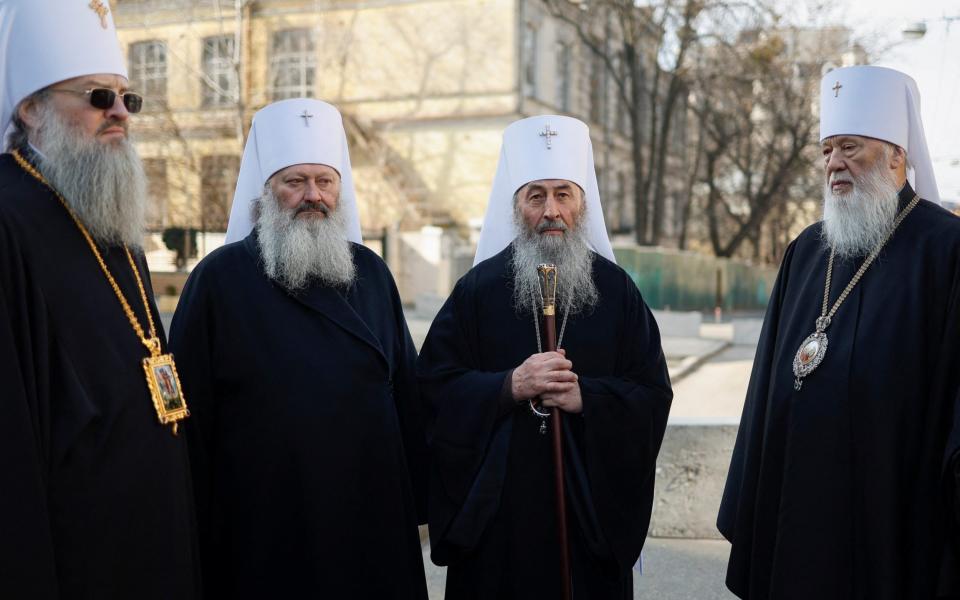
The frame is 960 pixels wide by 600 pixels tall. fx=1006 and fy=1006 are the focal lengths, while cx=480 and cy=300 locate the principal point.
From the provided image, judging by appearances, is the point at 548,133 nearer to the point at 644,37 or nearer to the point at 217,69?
the point at 217,69

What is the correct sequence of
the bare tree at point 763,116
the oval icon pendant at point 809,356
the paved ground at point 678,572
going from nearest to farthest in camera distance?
the oval icon pendant at point 809,356, the paved ground at point 678,572, the bare tree at point 763,116

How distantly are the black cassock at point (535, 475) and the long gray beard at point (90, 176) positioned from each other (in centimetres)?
134

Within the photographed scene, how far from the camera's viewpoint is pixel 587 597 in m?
3.68

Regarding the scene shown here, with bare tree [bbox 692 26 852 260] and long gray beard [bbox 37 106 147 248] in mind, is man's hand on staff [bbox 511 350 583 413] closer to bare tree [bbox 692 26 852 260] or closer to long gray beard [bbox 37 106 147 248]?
long gray beard [bbox 37 106 147 248]

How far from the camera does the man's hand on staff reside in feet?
11.7

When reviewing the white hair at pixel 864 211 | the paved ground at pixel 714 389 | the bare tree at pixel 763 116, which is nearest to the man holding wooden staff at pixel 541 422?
the white hair at pixel 864 211

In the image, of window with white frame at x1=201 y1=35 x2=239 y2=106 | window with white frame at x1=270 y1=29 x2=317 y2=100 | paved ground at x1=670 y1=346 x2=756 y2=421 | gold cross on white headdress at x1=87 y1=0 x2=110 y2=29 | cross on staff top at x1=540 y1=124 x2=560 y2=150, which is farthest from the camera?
window with white frame at x1=270 y1=29 x2=317 y2=100

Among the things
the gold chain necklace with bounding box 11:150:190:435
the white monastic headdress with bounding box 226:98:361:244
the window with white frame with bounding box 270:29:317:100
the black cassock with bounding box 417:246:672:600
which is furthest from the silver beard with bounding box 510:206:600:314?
the window with white frame with bounding box 270:29:317:100

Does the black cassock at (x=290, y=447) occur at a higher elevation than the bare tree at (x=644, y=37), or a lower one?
lower

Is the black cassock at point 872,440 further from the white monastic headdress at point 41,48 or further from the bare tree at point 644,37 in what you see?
the bare tree at point 644,37

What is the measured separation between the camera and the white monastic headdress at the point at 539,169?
4043 mm

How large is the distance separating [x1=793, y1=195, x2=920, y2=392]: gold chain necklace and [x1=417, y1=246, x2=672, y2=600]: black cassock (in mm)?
506

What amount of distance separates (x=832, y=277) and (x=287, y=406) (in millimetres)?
2059

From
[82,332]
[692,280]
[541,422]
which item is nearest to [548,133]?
[541,422]
